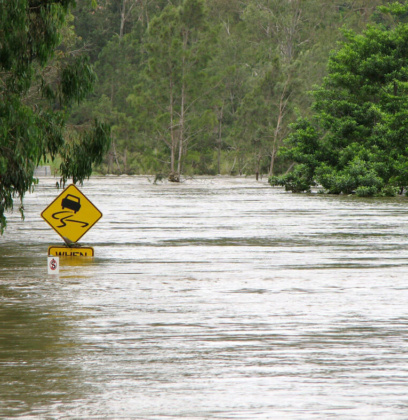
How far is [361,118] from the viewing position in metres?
66.5

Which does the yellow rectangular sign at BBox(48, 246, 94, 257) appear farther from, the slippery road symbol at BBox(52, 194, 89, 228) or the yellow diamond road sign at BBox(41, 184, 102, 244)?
the slippery road symbol at BBox(52, 194, 89, 228)

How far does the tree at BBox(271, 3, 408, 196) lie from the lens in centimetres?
6331

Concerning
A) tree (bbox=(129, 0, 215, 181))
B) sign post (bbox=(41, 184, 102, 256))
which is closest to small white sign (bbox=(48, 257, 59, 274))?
sign post (bbox=(41, 184, 102, 256))

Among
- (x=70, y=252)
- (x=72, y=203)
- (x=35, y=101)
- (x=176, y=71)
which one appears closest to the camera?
(x=72, y=203)

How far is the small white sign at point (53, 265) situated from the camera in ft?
57.1

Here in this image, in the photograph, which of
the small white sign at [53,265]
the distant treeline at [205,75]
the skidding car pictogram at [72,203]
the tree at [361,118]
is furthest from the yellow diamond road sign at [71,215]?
the distant treeline at [205,75]

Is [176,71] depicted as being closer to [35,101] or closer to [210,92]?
[210,92]

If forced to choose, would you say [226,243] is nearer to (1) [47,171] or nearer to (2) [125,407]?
(2) [125,407]

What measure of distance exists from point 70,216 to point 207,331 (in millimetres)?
8999

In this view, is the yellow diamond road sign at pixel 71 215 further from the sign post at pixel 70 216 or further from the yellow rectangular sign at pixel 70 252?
the yellow rectangular sign at pixel 70 252

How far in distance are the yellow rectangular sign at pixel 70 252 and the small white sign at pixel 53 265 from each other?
2.60m

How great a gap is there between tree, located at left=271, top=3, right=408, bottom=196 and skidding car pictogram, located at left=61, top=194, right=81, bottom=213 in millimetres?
43473

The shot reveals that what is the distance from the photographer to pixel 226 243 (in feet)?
82.2

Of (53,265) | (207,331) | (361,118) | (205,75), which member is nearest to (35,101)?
(53,265)
